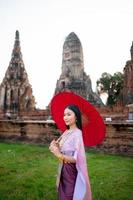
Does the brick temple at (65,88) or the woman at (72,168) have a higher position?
the brick temple at (65,88)

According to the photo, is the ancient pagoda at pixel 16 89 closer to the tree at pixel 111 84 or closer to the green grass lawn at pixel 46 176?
the tree at pixel 111 84

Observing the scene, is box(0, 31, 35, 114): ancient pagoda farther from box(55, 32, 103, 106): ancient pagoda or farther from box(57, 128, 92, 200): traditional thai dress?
box(57, 128, 92, 200): traditional thai dress

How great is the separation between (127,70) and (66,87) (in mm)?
11759

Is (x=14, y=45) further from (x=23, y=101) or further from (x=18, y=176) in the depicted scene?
(x=18, y=176)

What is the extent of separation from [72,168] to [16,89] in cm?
3599

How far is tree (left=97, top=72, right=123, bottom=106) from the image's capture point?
4852 cm

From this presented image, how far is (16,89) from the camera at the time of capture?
3847 centimetres

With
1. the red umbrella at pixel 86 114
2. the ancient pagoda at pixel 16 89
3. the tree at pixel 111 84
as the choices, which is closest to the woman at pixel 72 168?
the red umbrella at pixel 86 114

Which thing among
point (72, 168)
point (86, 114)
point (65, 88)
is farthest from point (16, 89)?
point (72, 168)

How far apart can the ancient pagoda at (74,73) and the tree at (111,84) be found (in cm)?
545

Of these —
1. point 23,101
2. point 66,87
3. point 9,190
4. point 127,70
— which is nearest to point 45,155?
point 9,190

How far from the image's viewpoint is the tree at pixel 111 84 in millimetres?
48516

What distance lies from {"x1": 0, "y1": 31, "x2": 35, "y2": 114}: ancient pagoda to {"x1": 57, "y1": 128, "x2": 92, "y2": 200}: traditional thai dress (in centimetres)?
3466

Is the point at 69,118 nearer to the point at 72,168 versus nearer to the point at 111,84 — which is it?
the point at 72,168
